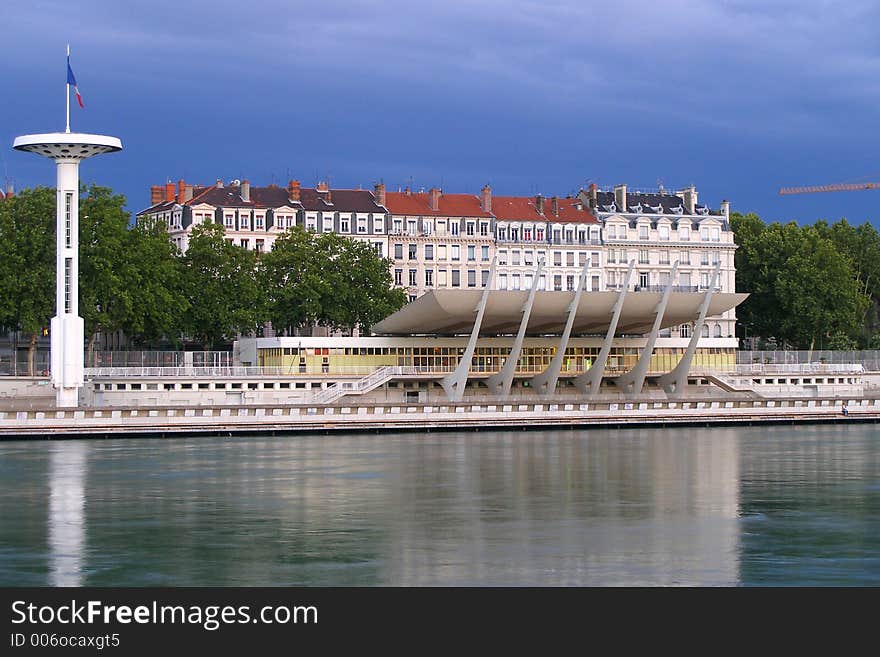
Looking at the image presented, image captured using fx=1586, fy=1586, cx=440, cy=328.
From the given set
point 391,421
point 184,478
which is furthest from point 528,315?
point 184,478

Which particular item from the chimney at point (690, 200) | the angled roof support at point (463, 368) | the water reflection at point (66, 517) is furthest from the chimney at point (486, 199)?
the water reflection at point (66, 517)

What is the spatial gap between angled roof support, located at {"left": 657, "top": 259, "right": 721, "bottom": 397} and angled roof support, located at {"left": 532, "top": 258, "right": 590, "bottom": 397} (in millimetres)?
7063

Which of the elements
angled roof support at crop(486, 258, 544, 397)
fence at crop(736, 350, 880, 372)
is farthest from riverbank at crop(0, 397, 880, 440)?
fence at crop(736, 350, 880, 372)

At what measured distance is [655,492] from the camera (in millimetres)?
46250

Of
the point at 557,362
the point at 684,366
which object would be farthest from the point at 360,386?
the point at 684,366

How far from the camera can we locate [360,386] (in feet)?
317

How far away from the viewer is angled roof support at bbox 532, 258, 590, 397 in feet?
300

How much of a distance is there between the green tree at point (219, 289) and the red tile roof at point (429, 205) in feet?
66.1

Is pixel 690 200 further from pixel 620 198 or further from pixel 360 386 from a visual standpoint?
pixel 360 386

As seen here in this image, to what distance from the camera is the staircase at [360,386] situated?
9469 cm

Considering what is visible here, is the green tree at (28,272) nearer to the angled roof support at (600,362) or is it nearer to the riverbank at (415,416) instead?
the riverbank at (415,416)

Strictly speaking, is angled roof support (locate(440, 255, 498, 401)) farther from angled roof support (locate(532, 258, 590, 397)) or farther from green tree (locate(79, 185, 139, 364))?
green tree (locate(79, 185, 139, 364))

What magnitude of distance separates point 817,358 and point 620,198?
2655cm
